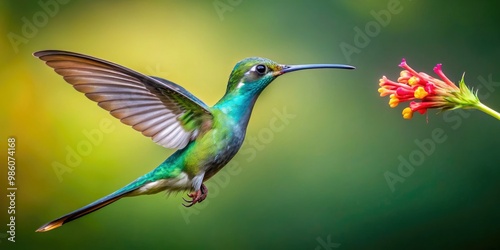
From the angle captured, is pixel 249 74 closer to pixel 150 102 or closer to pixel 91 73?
pixel 150 102

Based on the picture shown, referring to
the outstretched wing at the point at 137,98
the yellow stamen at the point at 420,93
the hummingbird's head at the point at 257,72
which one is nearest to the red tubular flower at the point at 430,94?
the yellow stamen at the point at 420,93

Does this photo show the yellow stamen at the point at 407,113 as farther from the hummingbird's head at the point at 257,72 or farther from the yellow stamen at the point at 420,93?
the hummingbird's head at the point at 257,72

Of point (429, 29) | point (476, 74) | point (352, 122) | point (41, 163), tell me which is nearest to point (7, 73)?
point (41, 163)

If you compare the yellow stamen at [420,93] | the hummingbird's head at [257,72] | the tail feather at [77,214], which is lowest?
the tail feather at [77,214]

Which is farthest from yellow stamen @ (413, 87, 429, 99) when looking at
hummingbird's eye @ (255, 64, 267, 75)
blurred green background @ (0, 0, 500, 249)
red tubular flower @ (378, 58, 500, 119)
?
blurred green background @ (0, 0, 500, 249)

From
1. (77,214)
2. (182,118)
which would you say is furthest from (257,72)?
(77,214)
